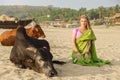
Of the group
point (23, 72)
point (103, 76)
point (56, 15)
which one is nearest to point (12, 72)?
point (23, 72)

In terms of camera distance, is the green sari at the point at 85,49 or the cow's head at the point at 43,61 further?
the green sari at the point at 85,49

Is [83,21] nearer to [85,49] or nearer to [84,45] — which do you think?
[84,45]

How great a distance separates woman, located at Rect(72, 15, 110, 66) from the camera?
8.45m

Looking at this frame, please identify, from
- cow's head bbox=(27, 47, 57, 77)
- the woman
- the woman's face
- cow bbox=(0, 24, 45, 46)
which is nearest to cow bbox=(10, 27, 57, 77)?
cow's head bbox=(27, 47, 57, 77)

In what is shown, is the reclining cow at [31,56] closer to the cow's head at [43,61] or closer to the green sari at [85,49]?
the cow's head at [43,61]

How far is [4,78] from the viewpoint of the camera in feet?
21.6

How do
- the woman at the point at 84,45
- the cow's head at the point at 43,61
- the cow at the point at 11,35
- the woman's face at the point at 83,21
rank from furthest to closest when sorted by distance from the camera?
the cow at the point at 11,35 → the woman at the point at 84,45 → the woman's face at the point at 83,21 → the cow's head at the point at 43,61

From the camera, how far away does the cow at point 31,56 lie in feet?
22.5

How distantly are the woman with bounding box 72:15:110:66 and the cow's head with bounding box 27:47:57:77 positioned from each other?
4.95 ft

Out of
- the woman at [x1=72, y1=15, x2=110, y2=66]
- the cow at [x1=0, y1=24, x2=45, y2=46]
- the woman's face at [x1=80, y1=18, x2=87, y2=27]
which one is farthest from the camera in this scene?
the cow at [x1=0, y1=24, x2=45, y2=46]

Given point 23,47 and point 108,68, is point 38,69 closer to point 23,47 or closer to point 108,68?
point 23,47

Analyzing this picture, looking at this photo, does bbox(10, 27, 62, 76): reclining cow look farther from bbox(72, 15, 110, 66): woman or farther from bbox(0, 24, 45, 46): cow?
bbox(0, 24, 45, 46): cow

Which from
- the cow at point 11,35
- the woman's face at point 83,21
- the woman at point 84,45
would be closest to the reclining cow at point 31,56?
the woman at point 84,45

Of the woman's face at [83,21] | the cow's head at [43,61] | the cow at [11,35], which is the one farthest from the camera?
the cow at [11,35]
